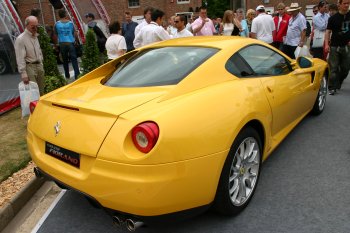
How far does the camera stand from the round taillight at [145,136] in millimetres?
2189

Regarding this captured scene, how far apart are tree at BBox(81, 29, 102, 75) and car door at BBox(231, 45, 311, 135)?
5395mm

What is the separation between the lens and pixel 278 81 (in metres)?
3.55

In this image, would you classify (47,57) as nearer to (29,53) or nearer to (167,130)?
(29,53)

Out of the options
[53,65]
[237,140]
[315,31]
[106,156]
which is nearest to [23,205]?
[106,156]

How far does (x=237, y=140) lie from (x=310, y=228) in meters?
0.88

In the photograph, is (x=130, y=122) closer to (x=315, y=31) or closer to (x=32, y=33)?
(x=32, y=33)

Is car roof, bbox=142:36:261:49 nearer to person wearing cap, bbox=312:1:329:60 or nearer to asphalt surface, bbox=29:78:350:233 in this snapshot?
asphalt surface, bbox=29:78:350:233

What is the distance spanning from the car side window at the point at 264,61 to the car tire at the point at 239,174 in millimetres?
771

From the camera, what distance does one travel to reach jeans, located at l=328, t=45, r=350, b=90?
255 inches

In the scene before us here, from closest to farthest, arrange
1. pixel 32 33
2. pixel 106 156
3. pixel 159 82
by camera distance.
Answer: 1. pixel 106 156
2. pixel 159 82
3. pixel 32 33

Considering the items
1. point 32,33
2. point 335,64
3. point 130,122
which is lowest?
point 335,64

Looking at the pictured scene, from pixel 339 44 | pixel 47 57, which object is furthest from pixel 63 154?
pixel 339 44

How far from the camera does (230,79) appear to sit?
9.80ft

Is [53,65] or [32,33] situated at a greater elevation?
[32,33]
